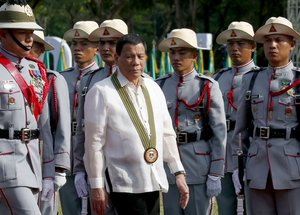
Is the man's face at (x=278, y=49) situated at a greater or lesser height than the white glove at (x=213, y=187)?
greater

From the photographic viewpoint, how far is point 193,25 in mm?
40562

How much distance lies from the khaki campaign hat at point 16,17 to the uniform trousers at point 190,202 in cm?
225

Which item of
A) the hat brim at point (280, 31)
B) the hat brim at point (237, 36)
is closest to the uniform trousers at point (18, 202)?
the hat brim at point (280, 31)

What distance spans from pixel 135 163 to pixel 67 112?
119 cm

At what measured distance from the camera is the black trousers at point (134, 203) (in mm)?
7039

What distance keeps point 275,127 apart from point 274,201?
2.17 ft

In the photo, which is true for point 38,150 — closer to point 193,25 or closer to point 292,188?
point 292,188

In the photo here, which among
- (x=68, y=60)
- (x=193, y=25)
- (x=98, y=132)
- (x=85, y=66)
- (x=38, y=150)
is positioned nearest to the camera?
(x=98, y=132)

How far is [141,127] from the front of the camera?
7.08m

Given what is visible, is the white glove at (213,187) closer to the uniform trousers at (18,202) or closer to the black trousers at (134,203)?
the black trousers at (134,203)

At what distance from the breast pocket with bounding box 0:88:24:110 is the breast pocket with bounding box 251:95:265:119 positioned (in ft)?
7.36

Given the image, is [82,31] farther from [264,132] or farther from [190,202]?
[264,132]

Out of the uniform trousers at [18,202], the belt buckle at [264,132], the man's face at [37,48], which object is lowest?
the uniform trousers at [18,202]

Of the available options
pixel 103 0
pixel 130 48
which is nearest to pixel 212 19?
pixel 103 0
